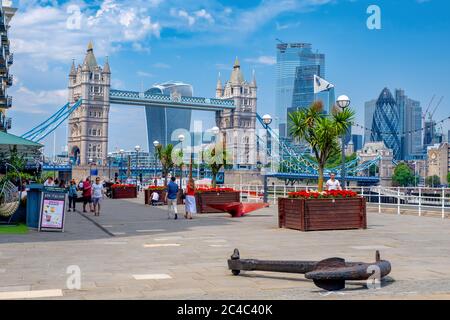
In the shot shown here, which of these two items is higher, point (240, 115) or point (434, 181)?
point (240, 115)

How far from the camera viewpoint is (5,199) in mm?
18625

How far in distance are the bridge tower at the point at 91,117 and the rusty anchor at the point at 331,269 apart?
141 meters

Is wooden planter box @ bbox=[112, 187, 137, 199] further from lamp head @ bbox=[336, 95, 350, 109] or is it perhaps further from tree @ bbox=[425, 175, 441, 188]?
tree @ bbox=[425, 175, 441, 188]

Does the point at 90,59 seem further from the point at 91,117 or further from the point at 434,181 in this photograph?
the point at 434,181

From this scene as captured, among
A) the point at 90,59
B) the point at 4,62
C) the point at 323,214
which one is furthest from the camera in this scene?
the point at 90,59

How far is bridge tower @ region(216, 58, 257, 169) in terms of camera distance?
510 ft

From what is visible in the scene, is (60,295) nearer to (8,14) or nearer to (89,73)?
(8,14)

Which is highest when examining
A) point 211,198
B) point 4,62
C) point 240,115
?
point 240,115

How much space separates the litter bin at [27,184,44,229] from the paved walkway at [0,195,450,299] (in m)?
0.95

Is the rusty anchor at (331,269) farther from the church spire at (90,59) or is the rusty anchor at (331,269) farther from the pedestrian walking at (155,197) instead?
the church spire at (90,59)

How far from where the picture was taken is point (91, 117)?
15125 centimetres

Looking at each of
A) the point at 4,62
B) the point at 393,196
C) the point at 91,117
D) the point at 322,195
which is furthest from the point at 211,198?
the point at 91,117

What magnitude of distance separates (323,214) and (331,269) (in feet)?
30.6

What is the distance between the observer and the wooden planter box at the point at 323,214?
16.2 metres
